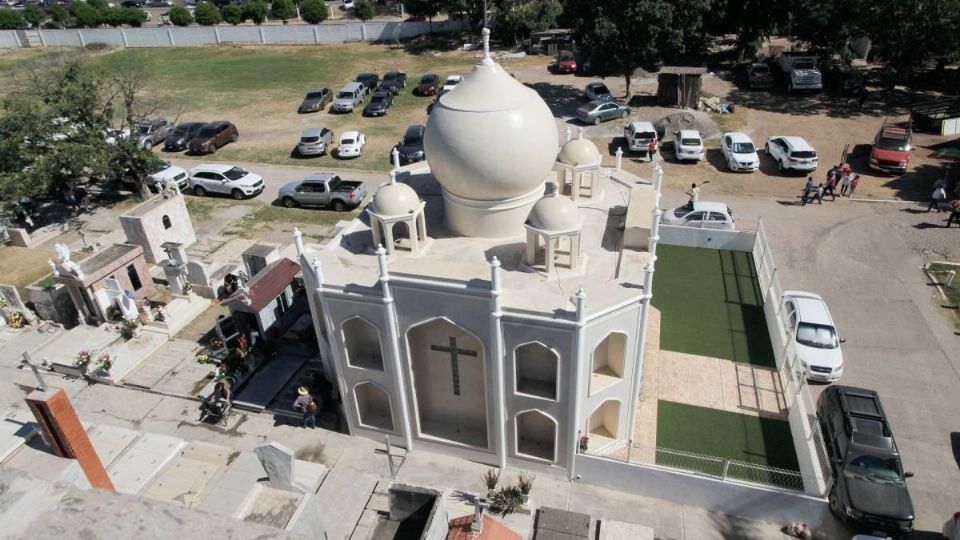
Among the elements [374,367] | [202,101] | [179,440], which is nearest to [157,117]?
[202,101]

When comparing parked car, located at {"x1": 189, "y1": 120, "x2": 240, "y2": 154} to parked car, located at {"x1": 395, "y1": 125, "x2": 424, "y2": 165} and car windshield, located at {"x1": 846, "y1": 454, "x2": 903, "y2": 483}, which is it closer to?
parked car, located at {"x1": 395, "y1": 125, "x2": 424, "y2": 165}

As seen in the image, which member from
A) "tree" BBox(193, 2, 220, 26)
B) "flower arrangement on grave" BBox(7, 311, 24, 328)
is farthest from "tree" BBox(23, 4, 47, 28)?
"flower arrangement on grave" BBox(7, 311, 24, 328)

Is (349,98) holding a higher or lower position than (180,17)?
lower

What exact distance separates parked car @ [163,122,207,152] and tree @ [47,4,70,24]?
2369 inches

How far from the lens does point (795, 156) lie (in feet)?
115

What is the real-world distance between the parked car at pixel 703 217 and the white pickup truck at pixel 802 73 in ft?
83.5

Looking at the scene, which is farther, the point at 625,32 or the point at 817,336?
the point at 625,32

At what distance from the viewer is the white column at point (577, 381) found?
14.1 metres

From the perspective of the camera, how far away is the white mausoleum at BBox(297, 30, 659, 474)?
49.4 feet

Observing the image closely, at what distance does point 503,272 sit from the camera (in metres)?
16.3

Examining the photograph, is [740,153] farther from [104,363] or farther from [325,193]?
[104,363]

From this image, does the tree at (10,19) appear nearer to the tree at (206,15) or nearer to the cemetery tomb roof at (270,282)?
the tree at (206,15)

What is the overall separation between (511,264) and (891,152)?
97.5 ft

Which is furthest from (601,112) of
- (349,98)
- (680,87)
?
(349,98)
